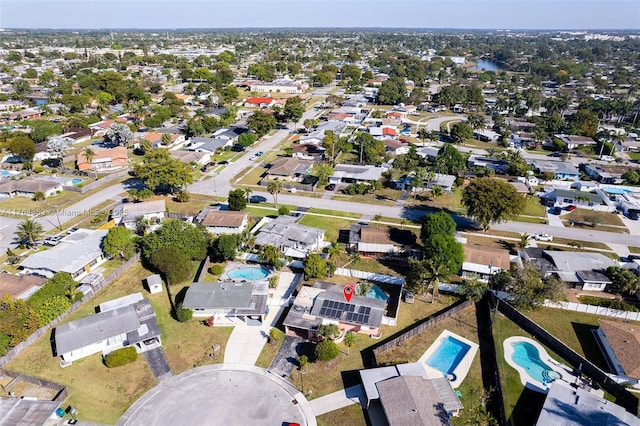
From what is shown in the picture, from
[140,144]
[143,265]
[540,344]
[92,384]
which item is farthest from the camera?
[140,144]

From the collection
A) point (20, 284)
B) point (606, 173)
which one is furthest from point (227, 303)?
point (606, 173)

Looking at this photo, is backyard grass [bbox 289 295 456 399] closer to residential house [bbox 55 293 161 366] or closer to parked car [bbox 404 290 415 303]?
parked car [bbox 404 290 415 303]

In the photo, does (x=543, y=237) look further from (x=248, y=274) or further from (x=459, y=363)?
(x=248, y=274)

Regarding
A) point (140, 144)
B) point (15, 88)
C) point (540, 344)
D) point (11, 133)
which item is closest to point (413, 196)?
point (540, 344)

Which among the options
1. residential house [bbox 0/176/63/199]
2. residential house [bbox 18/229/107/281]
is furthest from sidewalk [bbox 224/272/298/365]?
residential house [bbox 0/176/63/199]

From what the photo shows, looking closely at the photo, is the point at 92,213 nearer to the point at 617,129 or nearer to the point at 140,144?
the point at 140,144
